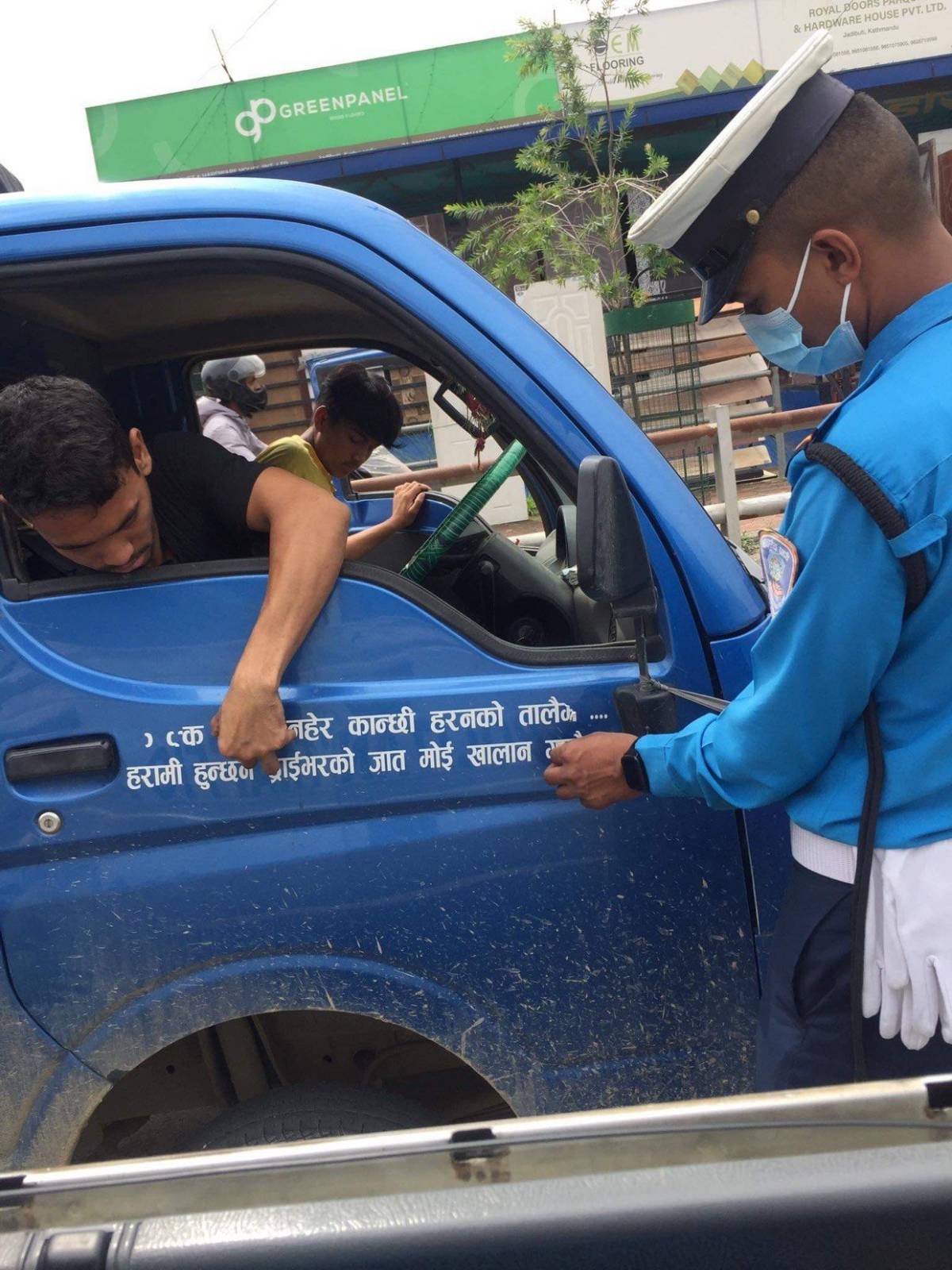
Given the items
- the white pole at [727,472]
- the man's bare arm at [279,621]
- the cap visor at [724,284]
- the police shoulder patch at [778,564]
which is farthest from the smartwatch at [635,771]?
the white pole at [727,472]

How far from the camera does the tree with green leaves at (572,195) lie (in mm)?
9164

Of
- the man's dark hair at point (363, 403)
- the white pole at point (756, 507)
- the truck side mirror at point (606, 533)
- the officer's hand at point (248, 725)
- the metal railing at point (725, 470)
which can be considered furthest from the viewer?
the white pole at point (756, 507)

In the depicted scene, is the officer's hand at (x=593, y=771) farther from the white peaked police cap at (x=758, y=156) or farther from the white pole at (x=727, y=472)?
the white pole at (x=727, y=472)

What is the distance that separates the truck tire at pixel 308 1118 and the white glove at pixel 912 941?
82cm

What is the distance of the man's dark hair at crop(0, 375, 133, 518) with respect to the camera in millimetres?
1749

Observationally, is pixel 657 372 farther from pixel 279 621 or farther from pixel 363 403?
pixel 279 621

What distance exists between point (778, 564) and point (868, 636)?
17 cm

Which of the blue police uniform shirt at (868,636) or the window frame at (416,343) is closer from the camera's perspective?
the blue police uniform shirt at (868,636)

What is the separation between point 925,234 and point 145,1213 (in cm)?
142

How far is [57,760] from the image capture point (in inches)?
66.7

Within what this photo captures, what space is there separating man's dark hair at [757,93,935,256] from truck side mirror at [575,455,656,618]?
1.33ft

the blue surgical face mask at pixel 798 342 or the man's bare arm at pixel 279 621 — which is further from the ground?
the blue surgical face mask at pixel 798 342

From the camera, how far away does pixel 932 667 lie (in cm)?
133

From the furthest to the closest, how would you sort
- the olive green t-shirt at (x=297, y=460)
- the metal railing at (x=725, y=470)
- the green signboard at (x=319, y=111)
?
the green signboard at (x=319, y=111)
the metal railing at (x=725, y=470)
the olive green t-shirt at (x=297, y=460)
